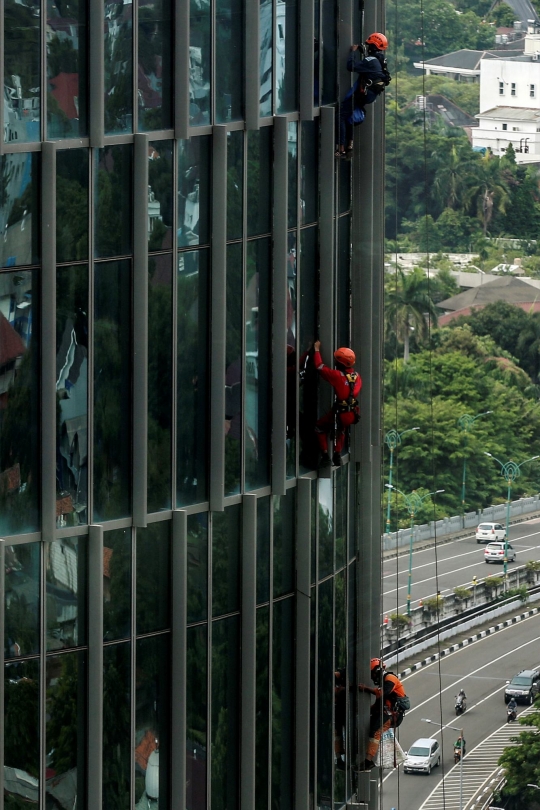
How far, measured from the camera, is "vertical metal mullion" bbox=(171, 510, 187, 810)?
1742 cm

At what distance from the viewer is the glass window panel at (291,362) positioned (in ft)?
63.4

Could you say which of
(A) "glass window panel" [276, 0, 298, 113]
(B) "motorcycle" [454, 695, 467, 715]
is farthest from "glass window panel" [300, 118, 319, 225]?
(B) "motorcycle" [454, 695, 467, 715]

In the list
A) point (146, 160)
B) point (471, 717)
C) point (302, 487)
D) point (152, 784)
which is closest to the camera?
point (146, 160)

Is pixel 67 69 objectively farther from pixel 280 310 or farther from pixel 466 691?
pixel 466 691

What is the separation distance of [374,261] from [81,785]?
8853mm

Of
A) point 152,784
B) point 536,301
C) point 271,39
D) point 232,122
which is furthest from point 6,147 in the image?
point 536,301

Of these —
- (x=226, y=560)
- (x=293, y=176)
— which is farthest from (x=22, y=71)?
(x=226, y=560)

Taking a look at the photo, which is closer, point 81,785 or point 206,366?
point 81,785

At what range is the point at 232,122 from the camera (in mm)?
17875

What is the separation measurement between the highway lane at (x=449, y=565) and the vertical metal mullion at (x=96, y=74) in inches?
4134

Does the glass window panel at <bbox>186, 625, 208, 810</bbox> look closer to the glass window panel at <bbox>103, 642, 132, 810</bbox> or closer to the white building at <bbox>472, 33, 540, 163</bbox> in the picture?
the glass window panel at <bbox>103, 642, 132, 810</bbox>

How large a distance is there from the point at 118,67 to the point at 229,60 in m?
1.93

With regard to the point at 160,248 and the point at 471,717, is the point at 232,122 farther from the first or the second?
the point at 471,717

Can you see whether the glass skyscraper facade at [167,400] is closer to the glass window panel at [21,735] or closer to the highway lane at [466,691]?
the glass window panel at [21,735]
